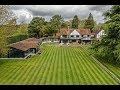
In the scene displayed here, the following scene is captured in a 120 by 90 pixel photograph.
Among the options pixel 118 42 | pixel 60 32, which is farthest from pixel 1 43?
pixel 60 32

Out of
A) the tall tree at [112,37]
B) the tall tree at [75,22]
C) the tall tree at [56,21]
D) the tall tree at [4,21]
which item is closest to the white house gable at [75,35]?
the tall tree at [56,21]

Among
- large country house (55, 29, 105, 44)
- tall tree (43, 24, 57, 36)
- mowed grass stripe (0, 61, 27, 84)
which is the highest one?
tall tree (43, 24, 57, 36)

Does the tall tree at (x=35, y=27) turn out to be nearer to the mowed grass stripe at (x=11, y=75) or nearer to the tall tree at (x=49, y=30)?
the tall tree at (x=49, y=30)

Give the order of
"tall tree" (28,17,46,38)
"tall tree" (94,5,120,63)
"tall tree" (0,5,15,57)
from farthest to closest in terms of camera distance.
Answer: "tall tree" (28,17,46,38), "tall tree" (94,5,120,63), "tall tree" (0,5,15,57)

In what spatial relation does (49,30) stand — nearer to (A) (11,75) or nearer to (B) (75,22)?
(B) (75,22)

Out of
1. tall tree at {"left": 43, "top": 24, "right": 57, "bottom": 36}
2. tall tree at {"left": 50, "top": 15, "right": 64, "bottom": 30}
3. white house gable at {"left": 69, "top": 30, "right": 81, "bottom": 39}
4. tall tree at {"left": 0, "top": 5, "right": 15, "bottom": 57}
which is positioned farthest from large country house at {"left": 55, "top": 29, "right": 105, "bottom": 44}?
tall tree at {"left": 0, "top": 5, "right": 15, "bottom": 57}

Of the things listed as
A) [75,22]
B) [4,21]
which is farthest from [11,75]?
[75,22]

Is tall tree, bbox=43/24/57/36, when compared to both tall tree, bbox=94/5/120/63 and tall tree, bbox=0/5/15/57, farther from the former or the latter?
tall tree, bbox=0/5/15/57

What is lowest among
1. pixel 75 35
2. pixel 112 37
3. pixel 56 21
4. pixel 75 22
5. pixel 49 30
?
pixel 75 35
